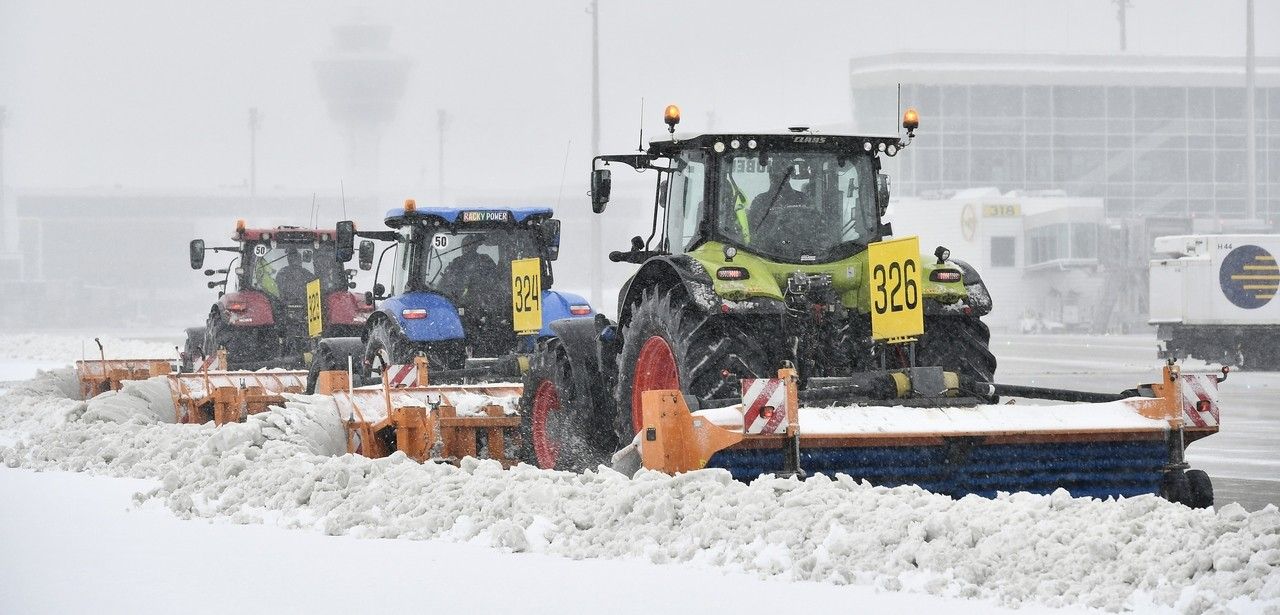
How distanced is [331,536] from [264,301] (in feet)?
40.2

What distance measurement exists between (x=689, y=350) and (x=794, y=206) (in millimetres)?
1499

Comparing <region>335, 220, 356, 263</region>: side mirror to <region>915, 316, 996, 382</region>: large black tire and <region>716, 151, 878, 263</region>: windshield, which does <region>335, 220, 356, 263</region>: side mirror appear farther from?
<region>915, 316, 996, 382</region>: large black tire

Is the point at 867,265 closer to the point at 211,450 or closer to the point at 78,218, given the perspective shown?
the point at 211,450

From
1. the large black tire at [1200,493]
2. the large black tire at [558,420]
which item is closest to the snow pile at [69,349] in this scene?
the large black tire at [558,420]

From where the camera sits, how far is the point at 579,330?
1130 centimetres

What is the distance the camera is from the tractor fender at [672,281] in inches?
358

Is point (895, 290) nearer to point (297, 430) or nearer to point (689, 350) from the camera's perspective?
point (689, 350)

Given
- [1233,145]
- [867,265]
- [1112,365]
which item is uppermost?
[1233,145]

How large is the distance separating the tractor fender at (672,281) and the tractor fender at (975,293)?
5.28 feet

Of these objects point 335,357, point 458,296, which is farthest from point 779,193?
point 335,357

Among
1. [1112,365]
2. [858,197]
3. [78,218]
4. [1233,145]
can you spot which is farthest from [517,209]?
[78,218]

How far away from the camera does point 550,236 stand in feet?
53.1

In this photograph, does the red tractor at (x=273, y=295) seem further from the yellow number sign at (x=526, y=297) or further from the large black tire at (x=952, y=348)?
the large black tire at (x=952, y=348)

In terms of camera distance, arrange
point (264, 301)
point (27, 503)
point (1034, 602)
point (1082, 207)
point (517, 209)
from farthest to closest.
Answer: point (1082, 207)
point (264, 301)
point (517, 209)
point (27, 503)
point (1034, 602)
